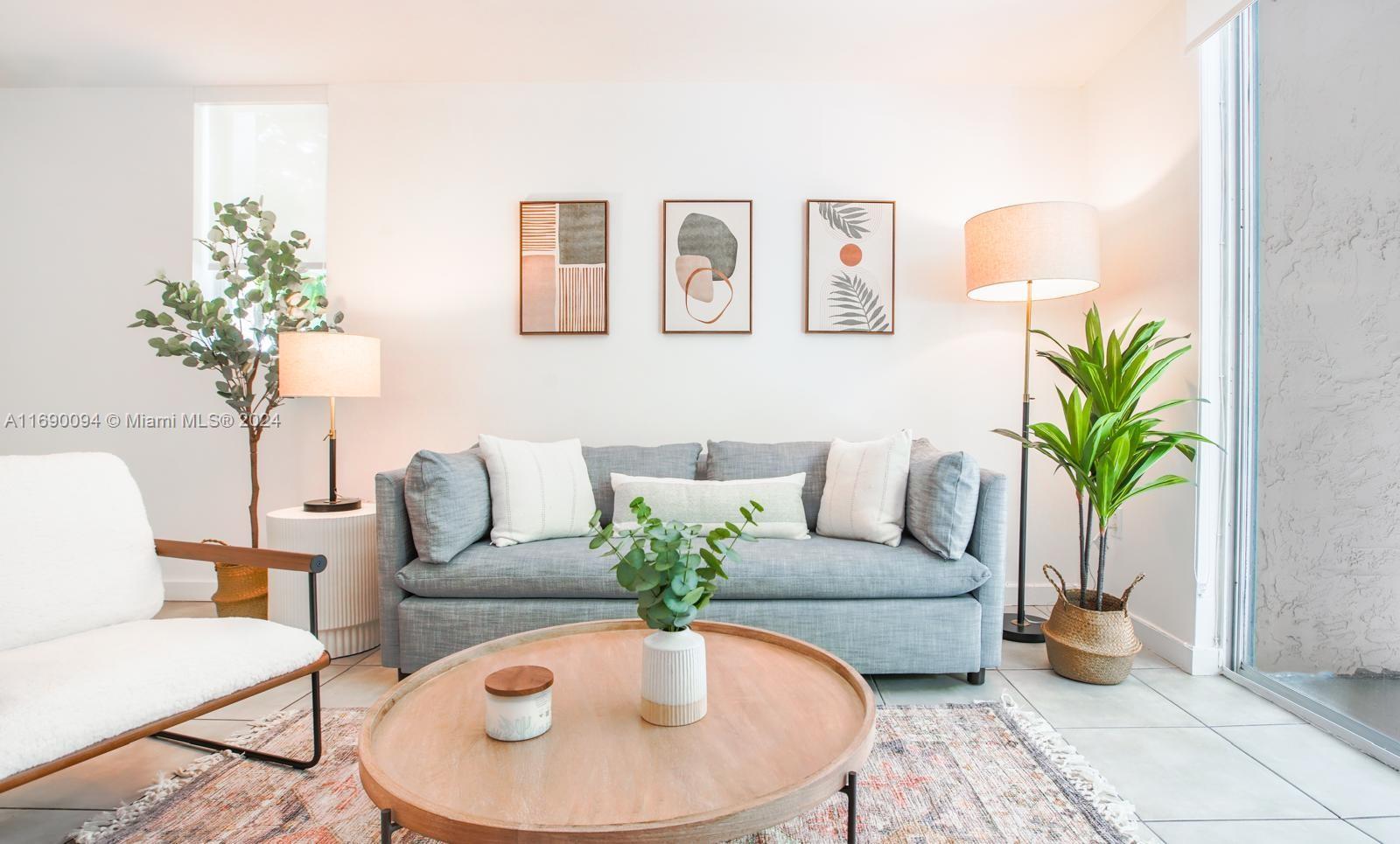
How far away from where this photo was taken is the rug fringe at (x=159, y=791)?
56.1 inches

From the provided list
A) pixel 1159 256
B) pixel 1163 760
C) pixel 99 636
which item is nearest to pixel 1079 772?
pixel 1163 760

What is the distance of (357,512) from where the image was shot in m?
2.53

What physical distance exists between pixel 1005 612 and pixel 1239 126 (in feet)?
6.99

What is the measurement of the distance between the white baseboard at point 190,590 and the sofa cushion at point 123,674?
198cm

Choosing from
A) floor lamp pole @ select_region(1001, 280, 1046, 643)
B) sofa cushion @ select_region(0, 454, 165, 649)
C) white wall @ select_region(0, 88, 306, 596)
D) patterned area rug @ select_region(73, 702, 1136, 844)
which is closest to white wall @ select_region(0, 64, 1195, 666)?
floor lamp pole @ select_region(1001, 280, 1046, 643)

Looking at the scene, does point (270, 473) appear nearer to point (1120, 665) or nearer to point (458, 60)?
point (458, 60)

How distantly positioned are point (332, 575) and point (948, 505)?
7.42 feet

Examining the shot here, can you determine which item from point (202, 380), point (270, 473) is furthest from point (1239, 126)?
point (202, 380)

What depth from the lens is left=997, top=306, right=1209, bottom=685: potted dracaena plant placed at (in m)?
2.22

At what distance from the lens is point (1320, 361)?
2012mm

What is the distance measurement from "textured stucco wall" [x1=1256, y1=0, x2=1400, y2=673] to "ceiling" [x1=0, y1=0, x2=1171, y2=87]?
2.61 feet

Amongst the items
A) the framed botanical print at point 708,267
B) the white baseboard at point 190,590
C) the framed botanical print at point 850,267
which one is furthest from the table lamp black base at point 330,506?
the framed botanical print at point 850,267

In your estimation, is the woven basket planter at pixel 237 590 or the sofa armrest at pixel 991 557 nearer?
the sofa armrest at pixel 991 557

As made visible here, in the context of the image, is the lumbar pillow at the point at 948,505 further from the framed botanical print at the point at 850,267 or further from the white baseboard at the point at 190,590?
the white baseboard at the point at 190,590
